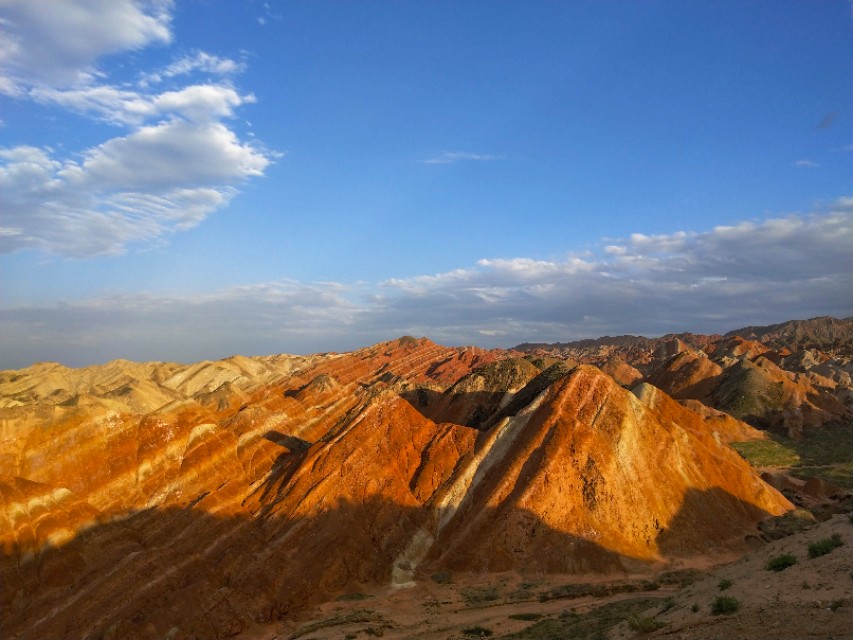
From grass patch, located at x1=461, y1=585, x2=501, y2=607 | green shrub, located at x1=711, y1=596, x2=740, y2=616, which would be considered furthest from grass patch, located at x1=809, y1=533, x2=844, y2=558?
grass patch, located at x1=461, y1=585, x2=501, y2=607

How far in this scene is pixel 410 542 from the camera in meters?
36.1

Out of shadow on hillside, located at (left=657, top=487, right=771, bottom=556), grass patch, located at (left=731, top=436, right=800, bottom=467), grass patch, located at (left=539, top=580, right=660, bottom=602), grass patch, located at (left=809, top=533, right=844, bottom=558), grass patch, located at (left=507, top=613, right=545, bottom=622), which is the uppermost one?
grass patch, located at (left=809, top=533, right=844, bottom=558)

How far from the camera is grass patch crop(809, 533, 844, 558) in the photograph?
16.2 metres

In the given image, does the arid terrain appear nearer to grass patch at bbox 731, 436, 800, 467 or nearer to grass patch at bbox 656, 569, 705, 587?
grass patch at bbox 656, 569, 705, 587

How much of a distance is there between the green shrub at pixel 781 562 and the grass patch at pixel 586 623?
14.7 feet

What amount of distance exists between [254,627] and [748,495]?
33.3 metres

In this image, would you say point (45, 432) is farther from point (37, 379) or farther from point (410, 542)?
point (37, 379)

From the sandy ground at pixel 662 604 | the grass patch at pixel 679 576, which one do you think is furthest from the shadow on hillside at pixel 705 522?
the grass patch at pixel 679 576

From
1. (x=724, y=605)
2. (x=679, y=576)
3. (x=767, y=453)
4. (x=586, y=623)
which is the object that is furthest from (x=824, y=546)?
(x=767, y=453)

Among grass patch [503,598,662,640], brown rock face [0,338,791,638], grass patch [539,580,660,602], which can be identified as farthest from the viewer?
brown rock face [0,338,791,638]

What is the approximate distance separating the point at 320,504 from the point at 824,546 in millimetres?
28157

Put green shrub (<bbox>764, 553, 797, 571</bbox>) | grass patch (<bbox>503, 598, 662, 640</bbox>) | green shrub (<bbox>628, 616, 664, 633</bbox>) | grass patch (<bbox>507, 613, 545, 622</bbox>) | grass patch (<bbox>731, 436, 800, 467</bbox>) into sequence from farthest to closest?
grass patch (<bbox>731, 436, 800, 467</bbox>)
grass patch (<bbox>507, 613, 545, 622</bbox>)
grass patch (<bbox>503, 598, 662, 640</bbox>)
green shrub (<bbox>764, 553, 797, 571</bbox>)
green shrub (<bbox>628, 616, 664, 633</bbox>)

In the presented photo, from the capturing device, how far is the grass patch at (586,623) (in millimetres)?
20328

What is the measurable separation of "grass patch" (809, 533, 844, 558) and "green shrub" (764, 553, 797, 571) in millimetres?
515
